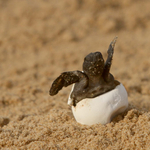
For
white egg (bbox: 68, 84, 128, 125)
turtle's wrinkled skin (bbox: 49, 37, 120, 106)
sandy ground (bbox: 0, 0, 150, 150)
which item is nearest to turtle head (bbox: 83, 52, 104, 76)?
turtle's wrinkled skin (bbox: 49, 37, 120, 106)

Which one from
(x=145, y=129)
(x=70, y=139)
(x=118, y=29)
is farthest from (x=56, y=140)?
(x=118, y=29)

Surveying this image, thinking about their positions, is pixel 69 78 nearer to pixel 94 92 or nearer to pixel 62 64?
pixel 94 92

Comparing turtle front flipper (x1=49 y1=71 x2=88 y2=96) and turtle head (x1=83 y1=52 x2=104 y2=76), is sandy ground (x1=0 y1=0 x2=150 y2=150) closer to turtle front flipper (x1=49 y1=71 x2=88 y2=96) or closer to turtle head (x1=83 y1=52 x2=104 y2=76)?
turtle front flipper (x1=49 y1=71 x2=88 y2=96)

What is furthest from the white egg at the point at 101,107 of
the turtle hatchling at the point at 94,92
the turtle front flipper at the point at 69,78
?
the turtle front flipper at the point at 69,78

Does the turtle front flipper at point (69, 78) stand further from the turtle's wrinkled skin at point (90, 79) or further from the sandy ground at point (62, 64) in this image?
the sandy ground at point (62, 64)

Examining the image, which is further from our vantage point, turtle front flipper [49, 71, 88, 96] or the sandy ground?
turtle front flipper [49, 71, 88, 96]

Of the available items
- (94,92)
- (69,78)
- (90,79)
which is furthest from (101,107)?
(69,78)

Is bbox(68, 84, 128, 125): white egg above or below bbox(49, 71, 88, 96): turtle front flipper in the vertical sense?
below

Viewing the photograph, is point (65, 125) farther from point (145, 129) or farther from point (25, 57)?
point (25, 57)
